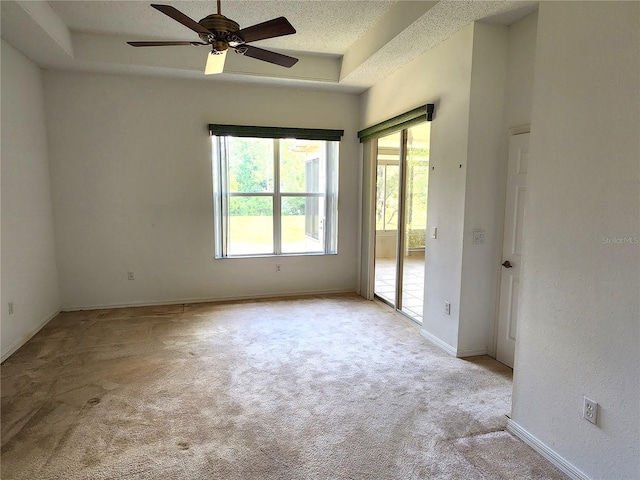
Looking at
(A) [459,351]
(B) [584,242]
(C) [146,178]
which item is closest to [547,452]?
(B) [584,242]

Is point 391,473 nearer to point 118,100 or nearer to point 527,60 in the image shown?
point 527,60

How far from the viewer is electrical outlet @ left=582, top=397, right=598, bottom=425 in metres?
1.80

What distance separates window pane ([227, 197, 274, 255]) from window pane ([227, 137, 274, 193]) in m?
0.16

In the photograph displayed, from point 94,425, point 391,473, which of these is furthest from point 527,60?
point 94,425

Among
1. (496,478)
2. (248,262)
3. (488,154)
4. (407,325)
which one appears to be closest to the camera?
(496,478)

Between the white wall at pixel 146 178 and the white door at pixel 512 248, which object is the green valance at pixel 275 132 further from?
the white door at pixel 512 248

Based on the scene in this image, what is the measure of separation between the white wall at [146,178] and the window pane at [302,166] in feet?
0.97

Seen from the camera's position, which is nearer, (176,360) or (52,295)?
(176,360)

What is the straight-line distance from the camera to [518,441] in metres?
2.21

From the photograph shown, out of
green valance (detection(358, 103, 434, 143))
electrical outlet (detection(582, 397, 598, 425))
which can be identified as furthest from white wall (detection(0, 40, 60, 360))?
electrical outlet (detection(582, 397, 598, 425))

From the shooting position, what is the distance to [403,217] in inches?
173

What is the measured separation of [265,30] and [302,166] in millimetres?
2934

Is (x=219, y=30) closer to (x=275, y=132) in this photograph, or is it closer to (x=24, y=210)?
(x=275, y=132)

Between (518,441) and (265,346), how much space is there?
2.11 meters
